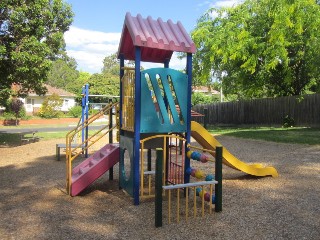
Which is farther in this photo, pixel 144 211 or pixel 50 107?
pixel 50 107

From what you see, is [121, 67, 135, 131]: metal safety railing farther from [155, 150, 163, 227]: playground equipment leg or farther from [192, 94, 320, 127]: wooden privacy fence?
[192, 94, 320, 127]: wooden privacy fence

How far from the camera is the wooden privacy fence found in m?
21.1

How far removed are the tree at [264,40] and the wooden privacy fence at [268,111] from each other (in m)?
1.33

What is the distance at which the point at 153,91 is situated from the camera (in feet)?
19.3

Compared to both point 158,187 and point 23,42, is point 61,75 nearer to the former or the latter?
point 23,42

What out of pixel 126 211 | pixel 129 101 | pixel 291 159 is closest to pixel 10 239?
pixel 126 211

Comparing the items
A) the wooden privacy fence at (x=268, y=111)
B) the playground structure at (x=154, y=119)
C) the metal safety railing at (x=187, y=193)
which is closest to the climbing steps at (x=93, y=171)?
the playground structure at (x=154, y=119)

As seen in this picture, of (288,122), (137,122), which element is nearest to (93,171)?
(137,122)

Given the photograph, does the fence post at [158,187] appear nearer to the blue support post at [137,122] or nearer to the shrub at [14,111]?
the blue support post at [137,122]

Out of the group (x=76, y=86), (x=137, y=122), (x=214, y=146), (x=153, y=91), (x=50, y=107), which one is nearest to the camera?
(x=137, y=122)

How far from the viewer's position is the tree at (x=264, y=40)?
1580 centimetres

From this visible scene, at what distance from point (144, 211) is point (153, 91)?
2.06 meters

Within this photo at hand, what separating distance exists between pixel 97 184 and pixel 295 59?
16436 mm

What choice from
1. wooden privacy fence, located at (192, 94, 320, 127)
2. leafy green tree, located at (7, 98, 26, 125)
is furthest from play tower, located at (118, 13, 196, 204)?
leafy green tree, located at (7, 98, 26, 125)
